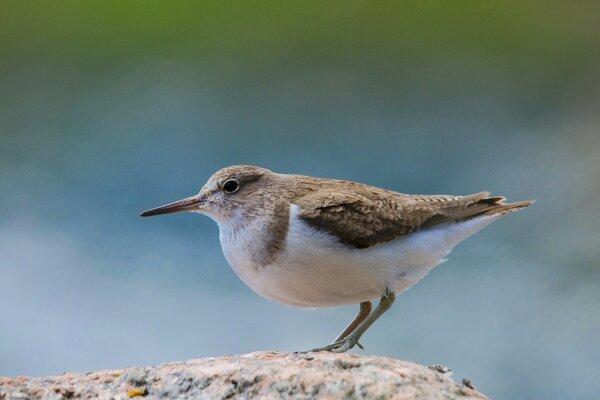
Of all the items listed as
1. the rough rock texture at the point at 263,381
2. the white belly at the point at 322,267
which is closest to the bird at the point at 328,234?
the white belly at the point at 322,267

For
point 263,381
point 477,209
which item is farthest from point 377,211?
point 263,381

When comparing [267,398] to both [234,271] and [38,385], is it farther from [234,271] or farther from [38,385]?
[234,271]

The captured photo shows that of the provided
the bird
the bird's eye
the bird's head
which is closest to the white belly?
the bird

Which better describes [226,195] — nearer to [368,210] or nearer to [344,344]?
[368,210]

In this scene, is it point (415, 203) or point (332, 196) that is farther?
point (415, 203)

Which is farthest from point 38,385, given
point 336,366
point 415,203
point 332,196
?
point 415,203

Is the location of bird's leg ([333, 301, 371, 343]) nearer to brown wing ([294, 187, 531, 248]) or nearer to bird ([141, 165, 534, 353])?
bird ([141, 165, 534, 353])
